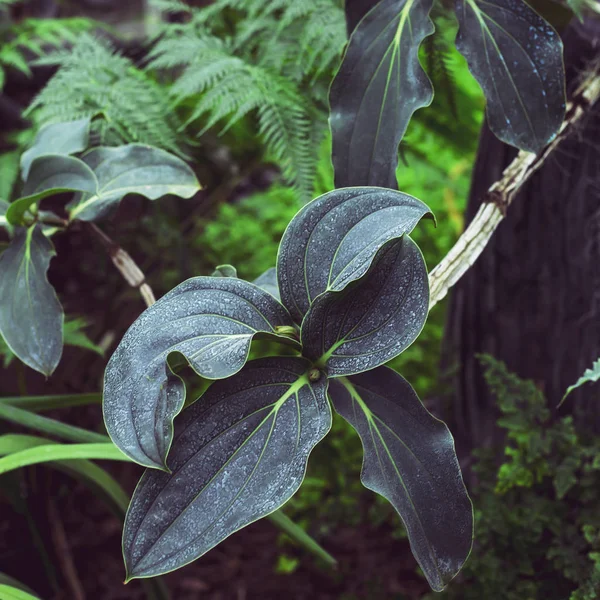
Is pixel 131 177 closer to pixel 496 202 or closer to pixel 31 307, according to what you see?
pixel 31 307

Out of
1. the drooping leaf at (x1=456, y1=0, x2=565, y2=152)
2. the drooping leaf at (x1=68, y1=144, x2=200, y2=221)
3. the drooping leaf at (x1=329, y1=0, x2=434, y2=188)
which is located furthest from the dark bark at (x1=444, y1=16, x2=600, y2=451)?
the drooping leaf at (x1=68, y1=144, x2=200, y2=221)

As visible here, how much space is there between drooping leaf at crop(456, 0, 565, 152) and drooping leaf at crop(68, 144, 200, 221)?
0.51 meters

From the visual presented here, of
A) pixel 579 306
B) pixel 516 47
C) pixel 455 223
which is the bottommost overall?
pixel 455 223

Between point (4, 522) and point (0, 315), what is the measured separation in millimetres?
897

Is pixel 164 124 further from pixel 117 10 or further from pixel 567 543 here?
pixel 117 10

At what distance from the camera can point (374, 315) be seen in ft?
2.49

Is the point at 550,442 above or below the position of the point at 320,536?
above

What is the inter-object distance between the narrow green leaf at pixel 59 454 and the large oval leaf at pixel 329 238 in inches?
15.4

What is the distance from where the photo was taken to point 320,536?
147 centimetres

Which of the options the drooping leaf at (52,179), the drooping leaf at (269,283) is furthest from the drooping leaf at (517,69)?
the drooping leaf at (52,179)

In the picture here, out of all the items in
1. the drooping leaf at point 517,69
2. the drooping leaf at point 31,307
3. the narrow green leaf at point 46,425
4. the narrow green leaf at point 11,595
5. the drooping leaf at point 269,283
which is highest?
the drooping leaf at point 517,69

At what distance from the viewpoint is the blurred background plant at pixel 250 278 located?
1.06 m

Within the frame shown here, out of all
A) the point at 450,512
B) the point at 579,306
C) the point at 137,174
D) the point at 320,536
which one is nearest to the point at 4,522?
the point at 320,536

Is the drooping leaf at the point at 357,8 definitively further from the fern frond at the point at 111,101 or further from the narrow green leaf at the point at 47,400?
the narrow green leaf at the point at 47,400
